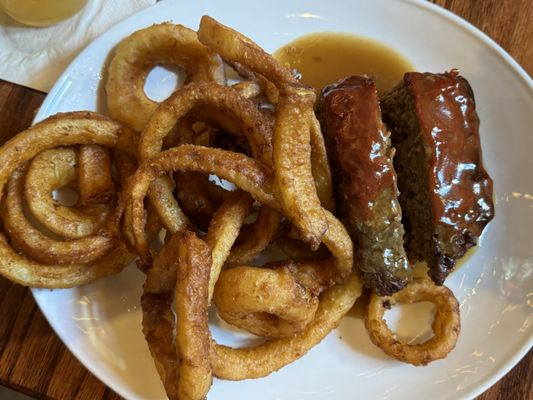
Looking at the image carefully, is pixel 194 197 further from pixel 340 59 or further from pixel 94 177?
pixel 340 59

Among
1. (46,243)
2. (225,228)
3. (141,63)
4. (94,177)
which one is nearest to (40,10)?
(141,63)

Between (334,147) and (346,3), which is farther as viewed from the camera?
(346,3)

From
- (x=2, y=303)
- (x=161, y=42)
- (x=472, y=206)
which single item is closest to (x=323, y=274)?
(x=472, y=206)

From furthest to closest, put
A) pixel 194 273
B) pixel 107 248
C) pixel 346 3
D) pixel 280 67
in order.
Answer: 1. pixel 346 3
2. pixel 107 248
3. pixel 280 67
4. pixel 194 273

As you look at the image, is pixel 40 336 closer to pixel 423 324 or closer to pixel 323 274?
pixel 323 274

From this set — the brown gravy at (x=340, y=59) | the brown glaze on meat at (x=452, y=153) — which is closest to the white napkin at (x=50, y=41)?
the brown gravy at (x=340, y=59)

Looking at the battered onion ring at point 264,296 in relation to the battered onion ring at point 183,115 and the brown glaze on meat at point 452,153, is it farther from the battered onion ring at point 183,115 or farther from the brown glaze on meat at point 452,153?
the brown glaze on meat at point 452,153

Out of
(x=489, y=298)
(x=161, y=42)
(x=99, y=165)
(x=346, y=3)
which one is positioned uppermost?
(x=346, y=3)
